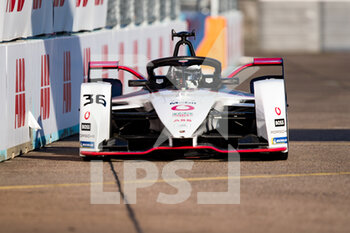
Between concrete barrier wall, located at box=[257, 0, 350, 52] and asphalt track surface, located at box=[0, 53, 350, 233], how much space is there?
4016 cm

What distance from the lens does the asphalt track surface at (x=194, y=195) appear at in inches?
300

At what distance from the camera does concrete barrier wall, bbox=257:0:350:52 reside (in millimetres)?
53375

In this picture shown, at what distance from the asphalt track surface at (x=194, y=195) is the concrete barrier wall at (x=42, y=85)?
0.28 metres

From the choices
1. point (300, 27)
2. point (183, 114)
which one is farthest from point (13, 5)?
point (300, 27)

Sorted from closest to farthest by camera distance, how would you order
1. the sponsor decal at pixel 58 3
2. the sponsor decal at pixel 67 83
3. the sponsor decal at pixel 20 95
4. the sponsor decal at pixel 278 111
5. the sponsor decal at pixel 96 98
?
the sponsor decal at pixel 278 111, the sponsor decal at pixel 96 98, the sponsor decal at pixel 20 95, the sponsor decal at pixel 67 83, the sponsor decal at pixel 58 3

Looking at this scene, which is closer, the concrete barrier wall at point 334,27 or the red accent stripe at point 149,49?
the red accent stripe at point 149,49

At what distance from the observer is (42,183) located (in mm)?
9680

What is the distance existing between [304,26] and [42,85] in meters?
41.5

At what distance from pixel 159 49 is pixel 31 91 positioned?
38.1 ft

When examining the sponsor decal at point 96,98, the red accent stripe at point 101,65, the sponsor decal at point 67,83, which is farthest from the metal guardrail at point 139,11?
the sponsor decal at point 96,98

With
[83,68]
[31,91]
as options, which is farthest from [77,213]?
[83,68]

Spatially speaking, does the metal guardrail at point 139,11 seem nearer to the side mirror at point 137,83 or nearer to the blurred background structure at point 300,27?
the side mirror at point 137,83

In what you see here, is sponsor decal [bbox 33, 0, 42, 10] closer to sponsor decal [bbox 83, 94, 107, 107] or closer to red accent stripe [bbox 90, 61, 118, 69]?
red accent stripe [bbox 90, 61, 118, 69]

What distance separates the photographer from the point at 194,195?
8.91 m
